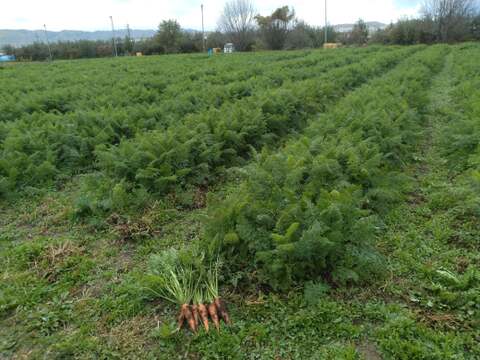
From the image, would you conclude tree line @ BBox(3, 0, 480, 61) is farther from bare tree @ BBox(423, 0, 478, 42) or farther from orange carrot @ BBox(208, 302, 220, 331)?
orange carrot @ BBox(208, 302, 220, 331)

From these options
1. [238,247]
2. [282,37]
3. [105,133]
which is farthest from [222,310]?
[282,37]

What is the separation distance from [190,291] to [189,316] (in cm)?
29

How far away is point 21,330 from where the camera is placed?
139 inches

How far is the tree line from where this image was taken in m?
60.3

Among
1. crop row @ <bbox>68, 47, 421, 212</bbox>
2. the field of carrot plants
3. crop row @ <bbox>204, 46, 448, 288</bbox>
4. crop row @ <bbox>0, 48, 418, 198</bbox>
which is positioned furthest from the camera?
crop row @ <bbox>0, 48, 418, 198</bbox>

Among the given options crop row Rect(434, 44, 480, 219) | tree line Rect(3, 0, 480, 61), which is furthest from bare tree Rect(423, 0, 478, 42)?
crop row Rect(434, 44, 480, 219)

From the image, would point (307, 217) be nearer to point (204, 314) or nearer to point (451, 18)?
point (204, 314)

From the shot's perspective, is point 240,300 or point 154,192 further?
point 154,192

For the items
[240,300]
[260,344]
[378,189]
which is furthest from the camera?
[378,189]

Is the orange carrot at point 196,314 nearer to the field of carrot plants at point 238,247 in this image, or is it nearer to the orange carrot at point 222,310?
the field of carrot plants at point 238,247

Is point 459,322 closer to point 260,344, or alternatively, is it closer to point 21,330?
point 260,344

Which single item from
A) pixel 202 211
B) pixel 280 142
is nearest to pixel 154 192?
pixel 202 211

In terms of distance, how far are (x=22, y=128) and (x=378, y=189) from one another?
315 inches

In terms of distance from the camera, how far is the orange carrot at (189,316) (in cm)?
340
